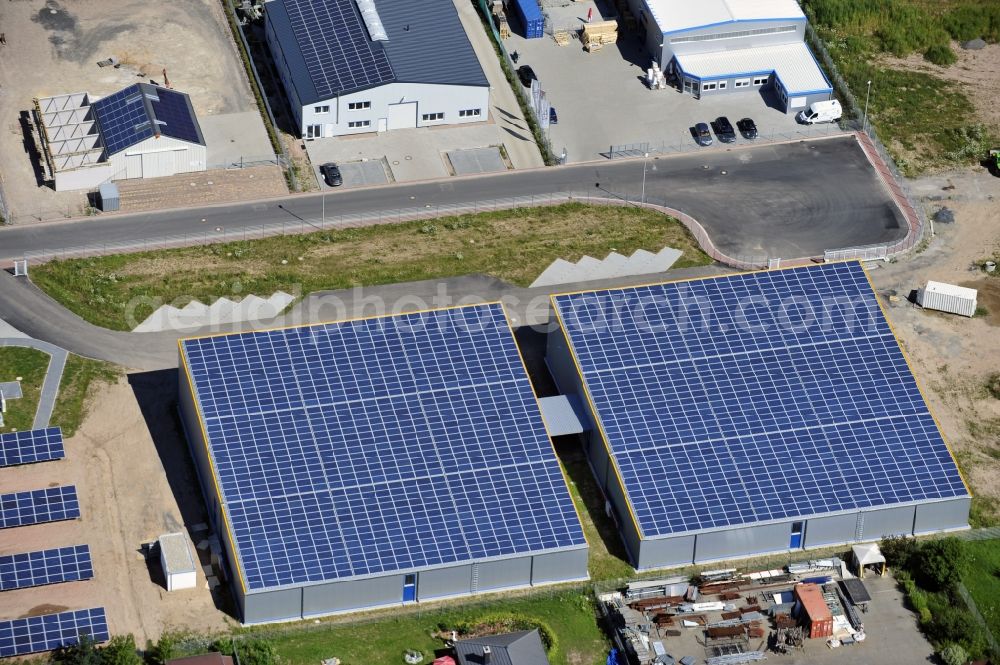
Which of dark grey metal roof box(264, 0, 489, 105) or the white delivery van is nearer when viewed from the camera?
dark grey metal roof box(264, 0, 489, 105)

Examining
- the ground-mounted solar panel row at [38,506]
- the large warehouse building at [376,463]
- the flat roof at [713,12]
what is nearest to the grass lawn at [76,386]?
the ground-mounted solar panel row at [38,506]

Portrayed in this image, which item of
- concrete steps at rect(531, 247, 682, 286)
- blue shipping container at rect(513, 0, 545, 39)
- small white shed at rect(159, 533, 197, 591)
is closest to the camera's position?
small white shed at rect(159, 533, 197, 591)

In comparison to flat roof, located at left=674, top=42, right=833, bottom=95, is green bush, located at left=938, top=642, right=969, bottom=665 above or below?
below

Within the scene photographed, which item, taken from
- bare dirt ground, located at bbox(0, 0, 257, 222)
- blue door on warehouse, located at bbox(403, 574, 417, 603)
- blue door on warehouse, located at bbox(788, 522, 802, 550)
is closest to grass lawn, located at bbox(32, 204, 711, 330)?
bare dirt ground, located at bbox(0, 0, 257, 222)

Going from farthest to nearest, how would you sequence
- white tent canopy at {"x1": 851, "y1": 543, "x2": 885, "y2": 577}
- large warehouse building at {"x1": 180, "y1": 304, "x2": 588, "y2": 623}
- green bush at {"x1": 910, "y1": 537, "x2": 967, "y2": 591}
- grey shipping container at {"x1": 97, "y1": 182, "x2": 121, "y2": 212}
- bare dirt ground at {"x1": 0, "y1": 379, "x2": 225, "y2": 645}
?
grey shipping container at {"x1": 97, "y1": 182, "x2": 121, "y2": 212} < white tent canopy at {"x1": 851, "y1": 543, "x2": 885, "y2": 577} < green bush at {"x1": 910, "y1": 537, "x2": 967, "y2": 591} < bare dirt ground at {"x1": 0, "y1": 379, "x2": 225, "y2": 645} < large warehouse building at {"x1": 180, "y1": 304, "x2": 588, "y2": 623}

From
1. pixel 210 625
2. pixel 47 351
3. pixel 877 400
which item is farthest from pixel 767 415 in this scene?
pixel 47 351

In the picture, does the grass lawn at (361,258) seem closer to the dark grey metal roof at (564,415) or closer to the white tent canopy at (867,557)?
the dark grey metal roof at (564,415)

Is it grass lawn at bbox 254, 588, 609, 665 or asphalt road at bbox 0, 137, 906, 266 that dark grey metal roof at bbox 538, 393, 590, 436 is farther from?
asphalt road at bbox 0, 137, 906, 266
